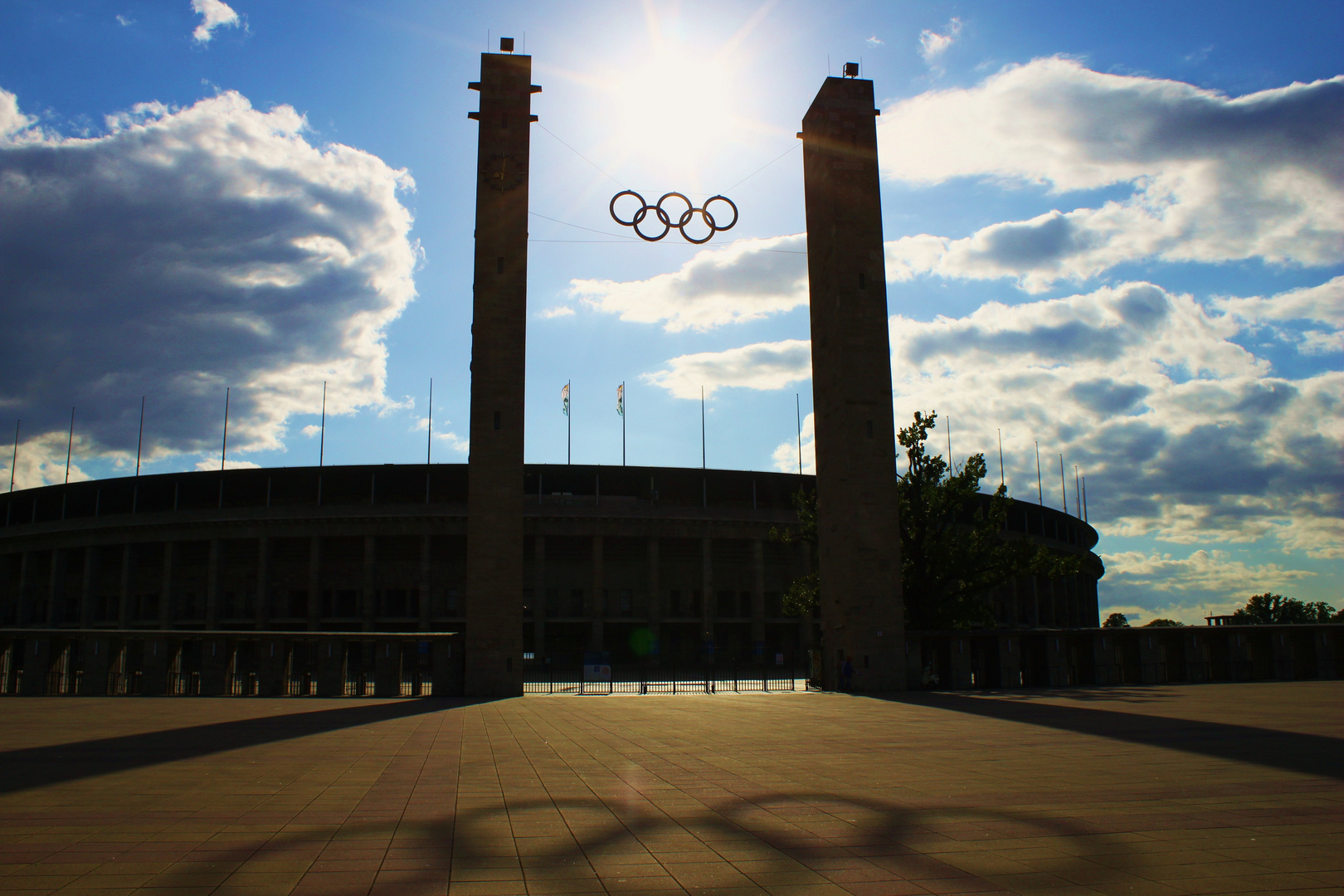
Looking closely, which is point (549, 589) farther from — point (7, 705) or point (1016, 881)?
point (1016, 881)

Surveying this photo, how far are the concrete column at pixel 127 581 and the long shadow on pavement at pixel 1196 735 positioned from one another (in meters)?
64.9

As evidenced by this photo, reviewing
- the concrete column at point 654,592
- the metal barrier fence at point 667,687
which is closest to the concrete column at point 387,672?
the metal barrier fence at point 667,687

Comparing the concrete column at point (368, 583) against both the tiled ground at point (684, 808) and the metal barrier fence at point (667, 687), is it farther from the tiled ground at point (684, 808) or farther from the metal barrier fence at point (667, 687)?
the tiled ground at point (684, 808)

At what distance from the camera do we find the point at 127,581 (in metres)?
67.6

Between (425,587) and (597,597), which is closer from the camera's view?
(425,587)

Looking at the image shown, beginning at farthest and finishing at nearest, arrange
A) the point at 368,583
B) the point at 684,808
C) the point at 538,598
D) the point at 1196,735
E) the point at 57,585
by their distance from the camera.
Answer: the point at 57,585 → the point at 538,598 → the point at 368,583 → the point at 1196,735 → the point at 684,808

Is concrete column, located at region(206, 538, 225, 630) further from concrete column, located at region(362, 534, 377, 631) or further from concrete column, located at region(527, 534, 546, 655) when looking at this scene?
concrete column, located at region(527, 534, 546, 655)

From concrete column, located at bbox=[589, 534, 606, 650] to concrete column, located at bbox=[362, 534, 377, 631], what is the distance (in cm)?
1581

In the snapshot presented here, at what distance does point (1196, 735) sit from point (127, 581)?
7257cm

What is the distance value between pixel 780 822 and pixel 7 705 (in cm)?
2766

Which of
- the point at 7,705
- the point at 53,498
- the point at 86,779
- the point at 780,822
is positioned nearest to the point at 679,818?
the point at 780,822

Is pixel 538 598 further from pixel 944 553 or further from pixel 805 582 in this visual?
pixel 944 553

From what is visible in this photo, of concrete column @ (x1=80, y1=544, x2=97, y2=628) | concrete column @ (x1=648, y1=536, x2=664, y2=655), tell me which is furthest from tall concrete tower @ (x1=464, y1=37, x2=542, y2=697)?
concrete column @ (x1=80, y1=544, x2=97, y2=628)

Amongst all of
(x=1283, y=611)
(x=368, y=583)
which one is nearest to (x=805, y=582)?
(x=368, y=583)
